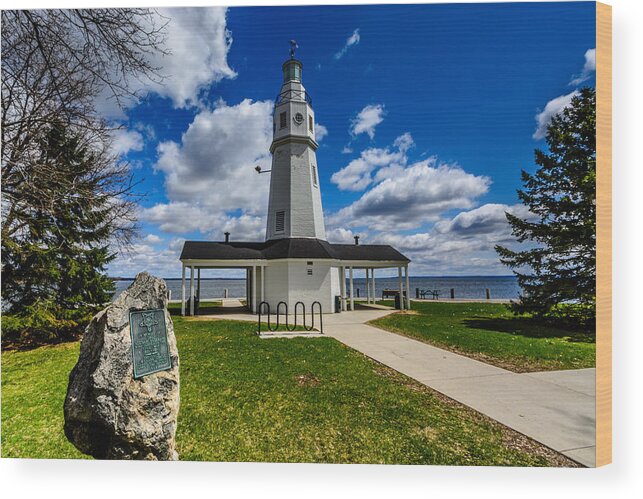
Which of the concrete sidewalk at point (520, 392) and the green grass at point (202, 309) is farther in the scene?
the green grass at point (202, 309)

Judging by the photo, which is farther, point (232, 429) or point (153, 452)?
point (232, 429)

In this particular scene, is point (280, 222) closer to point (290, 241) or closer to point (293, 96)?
point (290, 241)

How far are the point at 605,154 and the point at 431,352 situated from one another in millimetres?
4532

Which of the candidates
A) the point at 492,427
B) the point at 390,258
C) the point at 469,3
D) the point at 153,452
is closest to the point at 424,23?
the point at 469,3

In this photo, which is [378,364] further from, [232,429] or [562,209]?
[562,209]

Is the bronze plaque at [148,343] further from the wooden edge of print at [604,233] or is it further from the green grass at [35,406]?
the wooden edge of print at [604,233]

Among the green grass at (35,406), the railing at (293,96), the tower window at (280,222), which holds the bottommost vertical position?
the green grass at (35,406)

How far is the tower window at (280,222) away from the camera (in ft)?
47.6

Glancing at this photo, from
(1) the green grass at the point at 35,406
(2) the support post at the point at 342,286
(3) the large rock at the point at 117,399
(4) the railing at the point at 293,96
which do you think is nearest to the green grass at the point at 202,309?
(2) the support post at the point at 342,286

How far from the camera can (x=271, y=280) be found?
14.1m

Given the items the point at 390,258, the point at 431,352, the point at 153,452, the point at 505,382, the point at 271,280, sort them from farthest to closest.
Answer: the point at 390,258 < the point at 271,280 < the point at 431,352 < the point at 505,382 < the point at 153,452

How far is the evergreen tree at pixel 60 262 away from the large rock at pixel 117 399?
2746 millimetres

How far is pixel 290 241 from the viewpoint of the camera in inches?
557

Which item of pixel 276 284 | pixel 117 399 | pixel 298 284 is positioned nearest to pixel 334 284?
pixel 298 284
